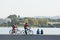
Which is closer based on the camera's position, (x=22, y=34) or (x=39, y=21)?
(x=22, y=34)

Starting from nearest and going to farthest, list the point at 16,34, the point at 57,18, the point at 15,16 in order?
1. the point at 16,34
2. the point at 15,16
3. the point at 57,18

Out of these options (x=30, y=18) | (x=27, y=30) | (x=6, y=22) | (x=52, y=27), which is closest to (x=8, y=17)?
(x=6, y=22)

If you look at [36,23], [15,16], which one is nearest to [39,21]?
[36,23]

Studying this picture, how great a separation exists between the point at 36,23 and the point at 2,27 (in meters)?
4.61

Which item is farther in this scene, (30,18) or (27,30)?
(30,18)

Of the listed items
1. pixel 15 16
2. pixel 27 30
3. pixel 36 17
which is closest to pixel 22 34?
pixel 27 30

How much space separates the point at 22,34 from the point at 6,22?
9.29 meters

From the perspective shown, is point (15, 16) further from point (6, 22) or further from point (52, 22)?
point (52, 22)

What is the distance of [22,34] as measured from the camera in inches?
816

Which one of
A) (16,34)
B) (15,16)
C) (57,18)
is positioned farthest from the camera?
(57,18)

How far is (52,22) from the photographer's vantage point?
3209 centimetres

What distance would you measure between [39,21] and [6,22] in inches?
184

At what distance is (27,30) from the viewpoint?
20.9m

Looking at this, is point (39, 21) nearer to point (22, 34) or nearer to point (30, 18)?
point (30, 18)
